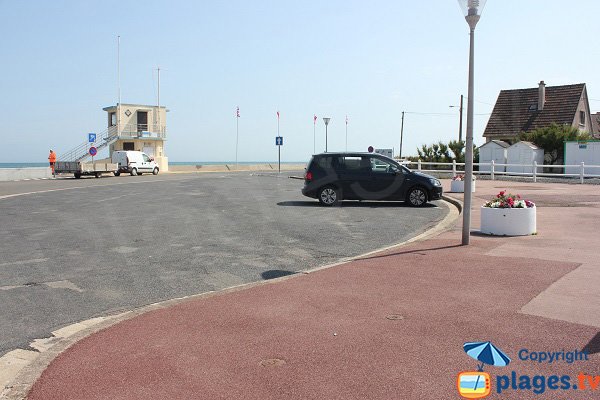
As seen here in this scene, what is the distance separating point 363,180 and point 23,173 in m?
30.7

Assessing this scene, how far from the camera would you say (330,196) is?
1766 centimetres

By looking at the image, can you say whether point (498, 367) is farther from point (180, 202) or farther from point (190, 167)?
point (190, 167)

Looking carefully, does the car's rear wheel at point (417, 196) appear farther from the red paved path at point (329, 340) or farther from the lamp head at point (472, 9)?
the red paved path at point (329, 340)

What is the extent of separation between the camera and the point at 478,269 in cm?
761

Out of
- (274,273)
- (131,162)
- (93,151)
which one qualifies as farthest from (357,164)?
(93,151)

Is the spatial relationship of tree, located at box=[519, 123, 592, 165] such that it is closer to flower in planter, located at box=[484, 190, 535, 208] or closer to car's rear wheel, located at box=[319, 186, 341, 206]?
car's rear wheel, located at box=[319, 186, 341, 206]

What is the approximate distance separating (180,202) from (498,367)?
51.1ft

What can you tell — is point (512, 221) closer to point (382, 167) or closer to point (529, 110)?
point (382, 167)

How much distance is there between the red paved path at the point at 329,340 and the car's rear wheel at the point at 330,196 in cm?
1011

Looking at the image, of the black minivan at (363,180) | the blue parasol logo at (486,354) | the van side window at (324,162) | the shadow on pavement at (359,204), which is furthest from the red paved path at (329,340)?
the van side window at (324,162)

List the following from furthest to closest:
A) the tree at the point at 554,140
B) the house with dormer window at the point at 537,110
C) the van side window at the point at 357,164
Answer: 1. the house with dormer window at the point at 537,110
2. the tree at the point at 554,140
3. the van side window at the point at 357,164

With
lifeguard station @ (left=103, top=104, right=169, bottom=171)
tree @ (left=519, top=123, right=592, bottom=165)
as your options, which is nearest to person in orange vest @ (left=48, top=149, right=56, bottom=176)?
lifeguard station @ (left=103, top=104, right=169, bottom=171)

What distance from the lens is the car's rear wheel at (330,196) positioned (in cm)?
1764

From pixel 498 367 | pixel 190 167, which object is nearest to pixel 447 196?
pixel 498 367
